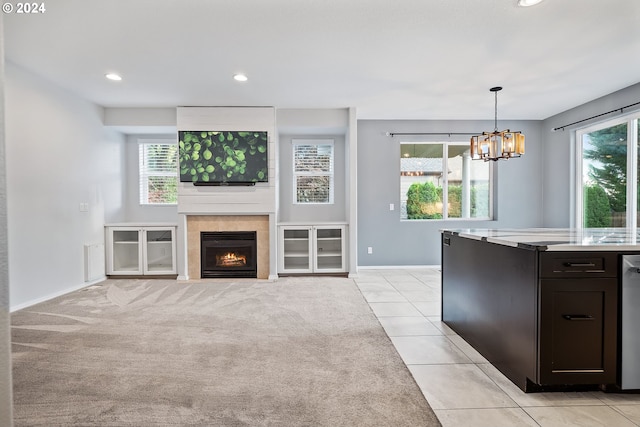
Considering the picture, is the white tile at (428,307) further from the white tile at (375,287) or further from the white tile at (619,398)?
the white tile at (619,398)

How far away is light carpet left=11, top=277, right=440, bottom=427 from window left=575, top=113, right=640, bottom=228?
3923 mm

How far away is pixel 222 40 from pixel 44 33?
4.98 feet

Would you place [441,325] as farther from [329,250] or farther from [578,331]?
[329,250]

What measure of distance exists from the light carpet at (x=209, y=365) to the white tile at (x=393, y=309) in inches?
4.7

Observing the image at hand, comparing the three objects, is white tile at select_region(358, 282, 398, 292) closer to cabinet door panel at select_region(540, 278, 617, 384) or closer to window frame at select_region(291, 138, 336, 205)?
window frame at select_region(291, 138, 336, 205)

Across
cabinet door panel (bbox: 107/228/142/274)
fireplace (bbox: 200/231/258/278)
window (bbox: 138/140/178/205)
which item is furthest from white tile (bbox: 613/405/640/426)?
window (bbox: 138/140/178/205)

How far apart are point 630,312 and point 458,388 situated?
1.02 meters

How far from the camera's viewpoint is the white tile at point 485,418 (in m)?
1.71

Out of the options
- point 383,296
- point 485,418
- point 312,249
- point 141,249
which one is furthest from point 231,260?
point 485,418

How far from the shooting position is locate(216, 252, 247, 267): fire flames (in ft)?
17.4

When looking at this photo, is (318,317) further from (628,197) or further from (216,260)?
(628,197)

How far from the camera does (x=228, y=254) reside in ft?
17.4

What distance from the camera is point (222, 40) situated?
123 inches

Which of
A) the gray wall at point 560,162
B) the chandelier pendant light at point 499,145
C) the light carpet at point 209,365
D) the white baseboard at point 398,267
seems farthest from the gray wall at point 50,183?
the gray wall at point 560,162
